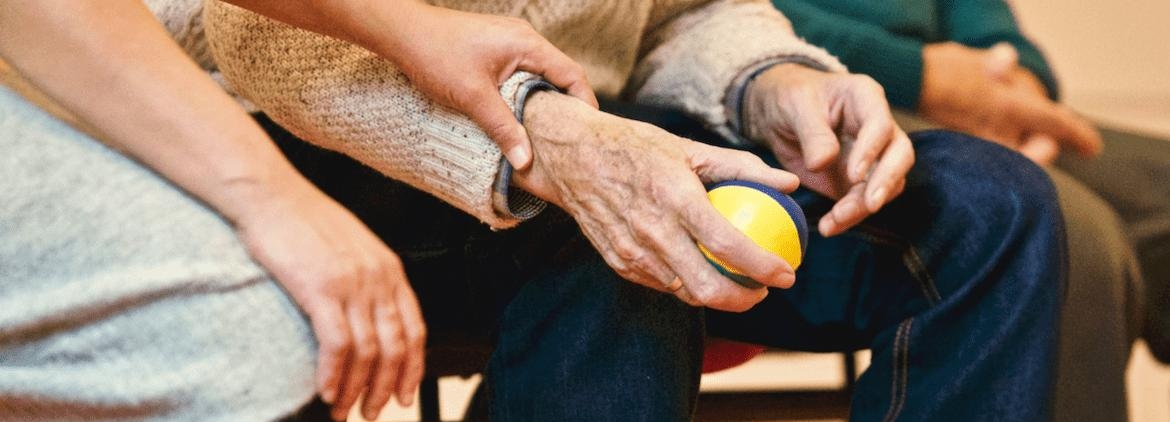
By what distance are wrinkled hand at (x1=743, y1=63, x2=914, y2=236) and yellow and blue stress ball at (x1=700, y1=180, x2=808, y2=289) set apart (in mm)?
118

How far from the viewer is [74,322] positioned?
555mm

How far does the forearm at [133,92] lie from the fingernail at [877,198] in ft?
1.42

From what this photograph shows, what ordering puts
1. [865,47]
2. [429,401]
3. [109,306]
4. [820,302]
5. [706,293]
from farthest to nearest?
[865,47] < [429,401] < [820,302] < [706,293] < [109,306]

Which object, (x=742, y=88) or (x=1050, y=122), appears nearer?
(x=742, y=88)

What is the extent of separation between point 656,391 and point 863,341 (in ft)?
0.75

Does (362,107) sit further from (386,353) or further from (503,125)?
(386,353)

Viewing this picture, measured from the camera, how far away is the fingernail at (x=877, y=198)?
0.77 metres

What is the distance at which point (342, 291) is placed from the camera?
1.95 feet

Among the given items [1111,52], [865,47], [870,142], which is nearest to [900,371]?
[870,142]

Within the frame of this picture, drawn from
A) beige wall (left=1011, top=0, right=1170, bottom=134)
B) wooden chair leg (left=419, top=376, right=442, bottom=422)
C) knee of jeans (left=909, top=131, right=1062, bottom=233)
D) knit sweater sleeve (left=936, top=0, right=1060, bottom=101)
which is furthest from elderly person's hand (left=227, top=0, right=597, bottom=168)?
beige wall (left=1011, top=0, right=1170, bottom=134)

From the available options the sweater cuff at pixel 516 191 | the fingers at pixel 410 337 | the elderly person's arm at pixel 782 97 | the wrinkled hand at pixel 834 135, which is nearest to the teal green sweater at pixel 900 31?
the elderly person's arm at pixel 782 97

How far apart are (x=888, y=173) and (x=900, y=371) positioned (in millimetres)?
159

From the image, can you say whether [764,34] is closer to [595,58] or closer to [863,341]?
[595,58]

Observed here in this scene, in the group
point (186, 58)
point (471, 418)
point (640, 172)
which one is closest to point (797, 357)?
point (471, 418)
